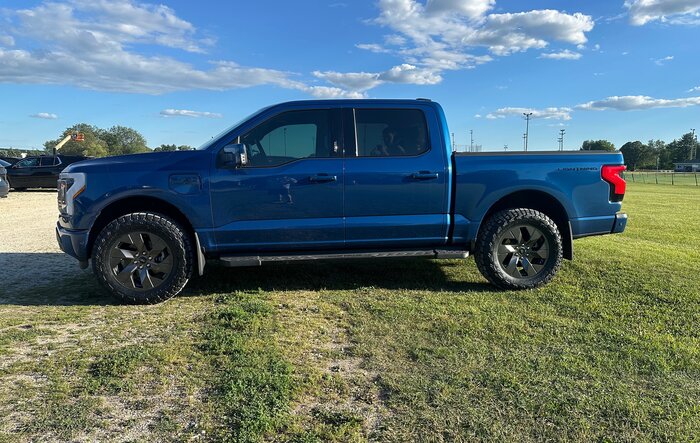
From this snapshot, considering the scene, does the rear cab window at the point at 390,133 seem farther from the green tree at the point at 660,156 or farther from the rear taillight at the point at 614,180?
the green tree at the point at 660,156

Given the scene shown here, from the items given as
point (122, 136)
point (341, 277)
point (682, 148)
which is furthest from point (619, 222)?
point (682, 148)

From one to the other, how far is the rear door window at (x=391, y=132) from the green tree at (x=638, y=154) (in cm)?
12898

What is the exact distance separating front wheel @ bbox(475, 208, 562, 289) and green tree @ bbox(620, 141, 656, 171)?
A: 12841 cm

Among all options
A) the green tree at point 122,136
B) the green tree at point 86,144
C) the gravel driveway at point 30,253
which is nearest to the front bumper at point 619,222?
the gravel driveway at point 30,253

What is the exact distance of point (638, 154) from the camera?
11619 cm

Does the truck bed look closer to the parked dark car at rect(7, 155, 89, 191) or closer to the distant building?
the parked dark car at rect(7, 155, 89, 191)

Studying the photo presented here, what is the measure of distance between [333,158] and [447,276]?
81.5 inches

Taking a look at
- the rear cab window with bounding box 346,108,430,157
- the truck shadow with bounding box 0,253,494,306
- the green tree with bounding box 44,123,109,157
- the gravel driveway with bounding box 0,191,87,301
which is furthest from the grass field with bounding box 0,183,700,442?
the green tree with bounding box 44,123,109,157

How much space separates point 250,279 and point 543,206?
3480 millimetres

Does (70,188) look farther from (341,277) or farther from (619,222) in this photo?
(619,222)

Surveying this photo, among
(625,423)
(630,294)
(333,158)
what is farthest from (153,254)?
(630,294)

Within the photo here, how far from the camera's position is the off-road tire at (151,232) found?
4.59 meters

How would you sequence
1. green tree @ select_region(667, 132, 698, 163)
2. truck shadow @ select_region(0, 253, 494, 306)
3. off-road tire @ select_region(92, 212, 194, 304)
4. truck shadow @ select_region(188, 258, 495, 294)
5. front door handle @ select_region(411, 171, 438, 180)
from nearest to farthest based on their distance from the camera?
off-road tire @ select_region(92, 212, 194, 304), front door handle @ select_region(411, 171, 438, 180), truck shadow @ select_region(0, 253, 494, 306), truck shadow @ select_region(188, 258, 495, 294), green tree @ select_region(667, 132, 698, 163)

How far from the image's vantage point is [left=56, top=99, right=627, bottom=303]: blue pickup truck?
15.3ft
